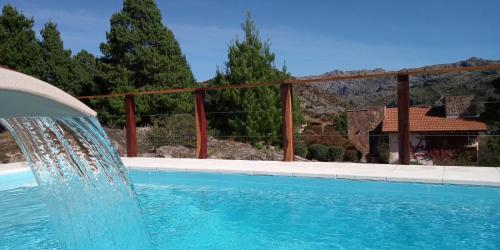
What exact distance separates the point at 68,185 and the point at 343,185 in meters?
3.38

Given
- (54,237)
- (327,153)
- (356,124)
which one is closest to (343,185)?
(54,237)

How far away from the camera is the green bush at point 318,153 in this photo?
2039cm

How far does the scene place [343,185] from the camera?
217 inches

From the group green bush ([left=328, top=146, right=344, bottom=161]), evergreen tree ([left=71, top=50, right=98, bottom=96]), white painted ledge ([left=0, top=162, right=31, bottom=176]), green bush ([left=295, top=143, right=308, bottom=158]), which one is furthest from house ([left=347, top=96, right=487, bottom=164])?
white painted ledge ([left=0, top=162, right=31, bottom=176])

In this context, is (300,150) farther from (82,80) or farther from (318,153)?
(82,80)

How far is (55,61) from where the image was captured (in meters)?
22.8

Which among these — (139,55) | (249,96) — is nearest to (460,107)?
(249,96)

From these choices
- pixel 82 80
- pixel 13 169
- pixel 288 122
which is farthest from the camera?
pixel 82 80

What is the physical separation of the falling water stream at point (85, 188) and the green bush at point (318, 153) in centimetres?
1717

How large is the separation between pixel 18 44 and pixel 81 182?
18.8 meters

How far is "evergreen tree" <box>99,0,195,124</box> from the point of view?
20.1m

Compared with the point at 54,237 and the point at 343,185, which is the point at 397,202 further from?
the point at 54,237

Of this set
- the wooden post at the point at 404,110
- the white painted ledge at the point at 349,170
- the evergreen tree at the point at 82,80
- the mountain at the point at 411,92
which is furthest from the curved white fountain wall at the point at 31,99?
the mountain at the point at 411,92

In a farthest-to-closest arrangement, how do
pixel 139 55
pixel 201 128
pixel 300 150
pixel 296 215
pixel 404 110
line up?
pixel 139 55
pixel 300 150
pixel 201 128
pixel 404 110
pixel 296 215
